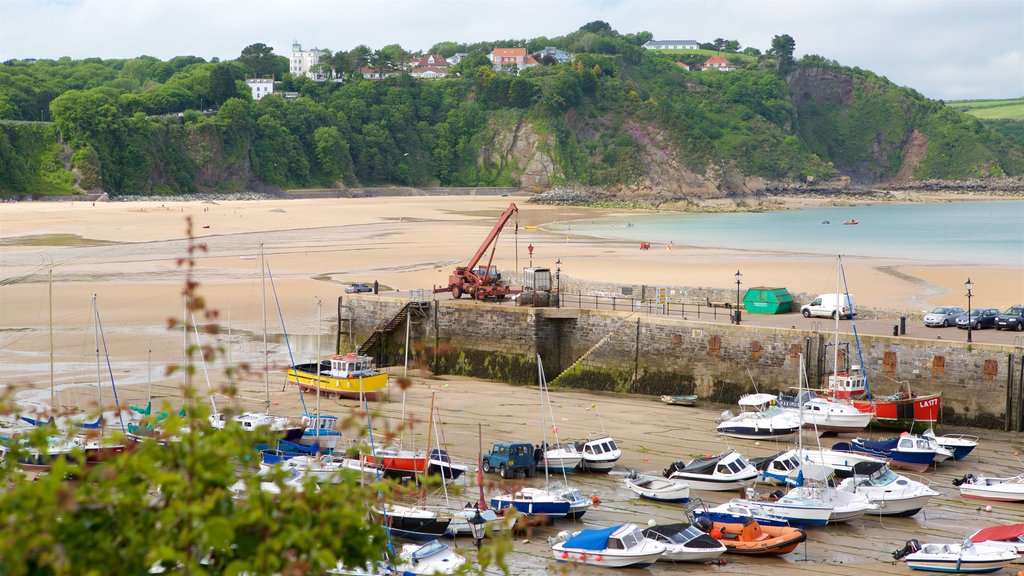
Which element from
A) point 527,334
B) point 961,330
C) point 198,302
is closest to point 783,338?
point 961,330

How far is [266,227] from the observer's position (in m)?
79.6

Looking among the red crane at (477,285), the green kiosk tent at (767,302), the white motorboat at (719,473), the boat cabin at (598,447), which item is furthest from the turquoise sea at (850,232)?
the boat cabin at (598,447)

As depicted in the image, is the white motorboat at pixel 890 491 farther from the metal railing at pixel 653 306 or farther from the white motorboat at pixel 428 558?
the metal railing at pixel 653 306

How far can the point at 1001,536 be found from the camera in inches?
695

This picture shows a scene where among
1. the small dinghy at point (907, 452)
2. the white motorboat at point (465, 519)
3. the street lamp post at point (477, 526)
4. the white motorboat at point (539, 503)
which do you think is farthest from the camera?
the small dinghy at point (907, 452)

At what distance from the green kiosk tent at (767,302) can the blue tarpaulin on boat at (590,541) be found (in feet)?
59.3

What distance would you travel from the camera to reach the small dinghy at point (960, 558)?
16.8m

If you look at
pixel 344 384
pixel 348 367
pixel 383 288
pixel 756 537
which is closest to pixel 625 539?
pixel 756 537

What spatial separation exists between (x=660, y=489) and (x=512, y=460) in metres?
2.97

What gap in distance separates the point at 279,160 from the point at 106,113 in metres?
25.7

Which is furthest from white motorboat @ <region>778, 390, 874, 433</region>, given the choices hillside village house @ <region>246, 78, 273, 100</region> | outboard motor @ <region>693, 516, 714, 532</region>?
hillside village house @ <region>246, 78, 273, 100</region>

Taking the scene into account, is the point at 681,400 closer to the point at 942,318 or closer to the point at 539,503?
the point at 942,318

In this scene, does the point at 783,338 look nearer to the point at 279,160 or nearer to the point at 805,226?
the point at 805,226

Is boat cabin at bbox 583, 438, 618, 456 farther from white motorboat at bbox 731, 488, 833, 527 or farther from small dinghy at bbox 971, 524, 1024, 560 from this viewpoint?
small dinghy at bbox 971, 524, 1024, 560
